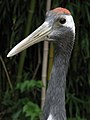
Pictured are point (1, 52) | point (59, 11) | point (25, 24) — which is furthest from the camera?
point (1, 52)

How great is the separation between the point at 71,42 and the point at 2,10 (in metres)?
1.64

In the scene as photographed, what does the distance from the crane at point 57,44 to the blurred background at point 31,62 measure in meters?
1.15

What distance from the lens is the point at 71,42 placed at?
272 cm

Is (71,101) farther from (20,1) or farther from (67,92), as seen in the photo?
(20,1)

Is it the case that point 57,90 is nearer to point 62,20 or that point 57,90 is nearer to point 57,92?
point 57,92

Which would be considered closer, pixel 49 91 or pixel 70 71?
pixel 49 91

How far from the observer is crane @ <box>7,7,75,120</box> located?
8.77 feet

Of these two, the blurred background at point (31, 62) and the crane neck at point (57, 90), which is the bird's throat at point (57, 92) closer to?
the crane neck at point (57, 90)

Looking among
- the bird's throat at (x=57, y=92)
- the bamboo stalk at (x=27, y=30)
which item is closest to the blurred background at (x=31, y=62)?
the bamboo stalk at (x=27, y=30)

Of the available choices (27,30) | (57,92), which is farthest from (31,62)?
(57,92)

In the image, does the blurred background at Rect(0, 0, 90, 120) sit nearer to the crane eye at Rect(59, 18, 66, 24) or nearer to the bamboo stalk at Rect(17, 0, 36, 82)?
the bamboo stalk at Rect(17, 0, 36, 82)

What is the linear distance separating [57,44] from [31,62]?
167 cm

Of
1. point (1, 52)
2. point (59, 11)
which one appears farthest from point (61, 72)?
point (1, 52)

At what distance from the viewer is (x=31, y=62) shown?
437 centimetres
